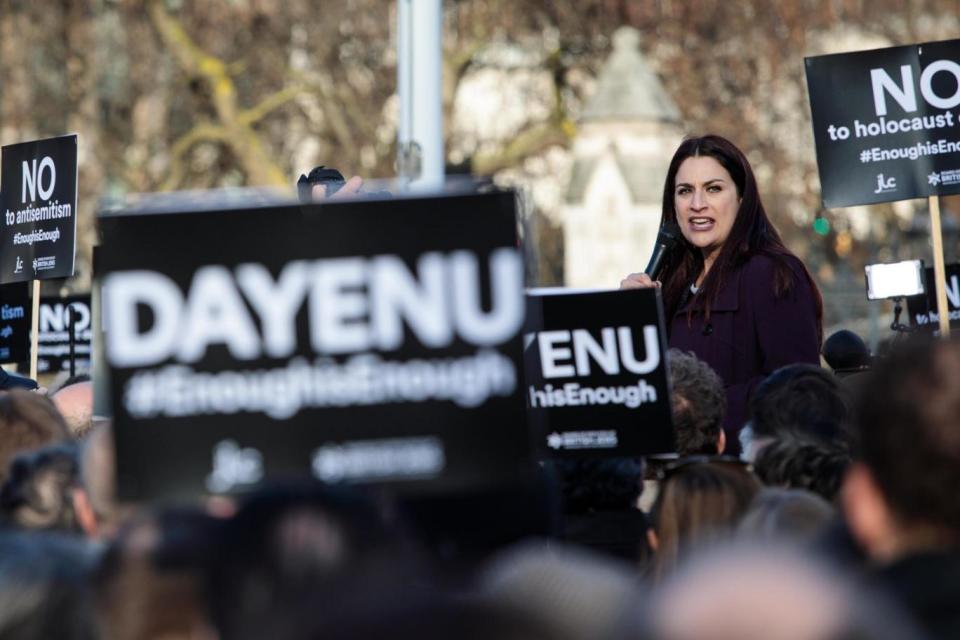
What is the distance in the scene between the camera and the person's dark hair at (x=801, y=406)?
4566 millimetres

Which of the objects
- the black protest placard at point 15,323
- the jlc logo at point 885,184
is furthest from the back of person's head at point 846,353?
the black protest placard at point 15,323

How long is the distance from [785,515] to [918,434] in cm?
117

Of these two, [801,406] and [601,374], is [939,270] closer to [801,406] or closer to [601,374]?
[601,374]

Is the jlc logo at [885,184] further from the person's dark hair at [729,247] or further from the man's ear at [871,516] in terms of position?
the man's ear at [871,516]

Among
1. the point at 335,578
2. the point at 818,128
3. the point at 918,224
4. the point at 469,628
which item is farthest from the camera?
the point at 918,224

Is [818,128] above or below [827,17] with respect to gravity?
below

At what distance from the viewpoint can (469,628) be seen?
222 cm

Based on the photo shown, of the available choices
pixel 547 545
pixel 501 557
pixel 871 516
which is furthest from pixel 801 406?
pixel 871 516

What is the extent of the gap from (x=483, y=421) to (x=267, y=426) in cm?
38

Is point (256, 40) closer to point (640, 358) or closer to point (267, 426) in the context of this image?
point (640, 358)

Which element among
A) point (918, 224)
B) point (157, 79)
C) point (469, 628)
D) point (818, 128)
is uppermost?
point (157, 79)

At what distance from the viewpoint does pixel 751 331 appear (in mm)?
6035

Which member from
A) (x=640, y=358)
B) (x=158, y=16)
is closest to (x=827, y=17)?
(x=158, y=16)

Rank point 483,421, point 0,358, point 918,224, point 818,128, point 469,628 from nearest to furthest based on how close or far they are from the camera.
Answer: point 469,628, point 483,421, point 818,128, point 0,358, point 918,224
